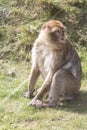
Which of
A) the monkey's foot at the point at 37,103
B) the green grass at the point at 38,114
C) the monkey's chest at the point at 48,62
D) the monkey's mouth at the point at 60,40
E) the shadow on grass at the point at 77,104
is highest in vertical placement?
the monkey's mouth at the point at 60,40

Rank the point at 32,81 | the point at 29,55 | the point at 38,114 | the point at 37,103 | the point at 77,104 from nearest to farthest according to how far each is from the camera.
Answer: the point at 38,114 → the point at 37,103 → the point at 77,104 → the point at 32,81 → the point at 29,55

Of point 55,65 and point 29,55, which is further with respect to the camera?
point 29,55

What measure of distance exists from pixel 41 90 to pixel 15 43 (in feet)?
8.04

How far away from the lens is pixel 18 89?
7.46 meters

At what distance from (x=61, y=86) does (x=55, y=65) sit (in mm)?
338

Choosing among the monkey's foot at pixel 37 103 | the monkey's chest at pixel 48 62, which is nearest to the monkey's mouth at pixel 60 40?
the monkey's chest at pixel 48 62

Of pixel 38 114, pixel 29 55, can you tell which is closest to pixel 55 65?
pixel 38 114

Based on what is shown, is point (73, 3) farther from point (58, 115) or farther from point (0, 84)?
point (58, 115)

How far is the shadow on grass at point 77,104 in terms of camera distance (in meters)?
6.71

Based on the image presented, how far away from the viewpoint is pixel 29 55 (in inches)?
344

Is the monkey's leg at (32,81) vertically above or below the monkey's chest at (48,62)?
below

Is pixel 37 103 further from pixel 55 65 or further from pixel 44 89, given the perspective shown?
pixel 55 65

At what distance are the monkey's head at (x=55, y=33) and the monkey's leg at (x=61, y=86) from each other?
0.49 m

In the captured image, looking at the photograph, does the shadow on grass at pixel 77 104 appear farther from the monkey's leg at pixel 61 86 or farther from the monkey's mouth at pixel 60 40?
the monkey's mouth at pixel 60 40
